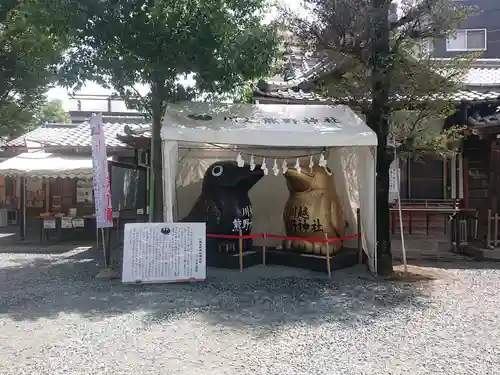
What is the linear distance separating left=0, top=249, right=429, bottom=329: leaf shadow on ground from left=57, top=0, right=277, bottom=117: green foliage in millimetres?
3437

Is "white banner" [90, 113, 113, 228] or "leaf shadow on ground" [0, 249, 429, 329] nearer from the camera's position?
"leaf shadow on ground" [0, 249, 429, 329]

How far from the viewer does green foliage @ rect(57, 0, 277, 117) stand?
25.8ft

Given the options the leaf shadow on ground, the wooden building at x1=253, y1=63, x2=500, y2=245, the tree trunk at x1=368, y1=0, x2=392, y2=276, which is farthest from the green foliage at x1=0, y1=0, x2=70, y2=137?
the tree trunk at x1=368, y1=0, x2=392, y2=276

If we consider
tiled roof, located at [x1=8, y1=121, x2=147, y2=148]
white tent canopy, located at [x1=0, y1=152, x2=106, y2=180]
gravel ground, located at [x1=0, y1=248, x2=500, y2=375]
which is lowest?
gravel ground, located at [x1=0, y1=248, x2=500, y2=375]

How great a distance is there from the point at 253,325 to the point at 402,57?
474cm

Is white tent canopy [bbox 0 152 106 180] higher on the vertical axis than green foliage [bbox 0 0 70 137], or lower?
lower

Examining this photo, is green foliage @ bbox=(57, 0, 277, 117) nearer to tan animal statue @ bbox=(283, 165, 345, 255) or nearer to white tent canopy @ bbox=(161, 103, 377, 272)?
white tent canopy @ bbox=(161, 103, 377, 272)

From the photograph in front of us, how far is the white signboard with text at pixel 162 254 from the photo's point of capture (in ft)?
22.5

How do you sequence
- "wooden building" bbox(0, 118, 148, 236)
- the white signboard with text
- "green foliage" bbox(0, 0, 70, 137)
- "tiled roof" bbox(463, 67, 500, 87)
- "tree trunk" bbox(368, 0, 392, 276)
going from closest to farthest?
the white signboard with text, "tree trunk" bbox(368, 0, 392, 276), "green foliage" bbox(0, 0, 70, 137), "wooden building" bbox(0, 118, 148, 236), "tiled roof" bbox(463, 67, 500, 87)

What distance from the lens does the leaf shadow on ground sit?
550cm

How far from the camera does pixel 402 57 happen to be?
7383 millimetres

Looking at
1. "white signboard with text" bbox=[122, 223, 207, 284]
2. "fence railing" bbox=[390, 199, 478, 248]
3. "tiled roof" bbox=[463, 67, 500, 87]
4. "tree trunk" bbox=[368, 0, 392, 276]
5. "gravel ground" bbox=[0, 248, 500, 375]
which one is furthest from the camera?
"tiled roof" bbox=[463, 67, 500, 87]

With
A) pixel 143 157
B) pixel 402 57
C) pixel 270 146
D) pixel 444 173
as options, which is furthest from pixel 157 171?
pixel 444 173

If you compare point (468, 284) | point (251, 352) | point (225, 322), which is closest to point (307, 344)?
point (251, 352)
